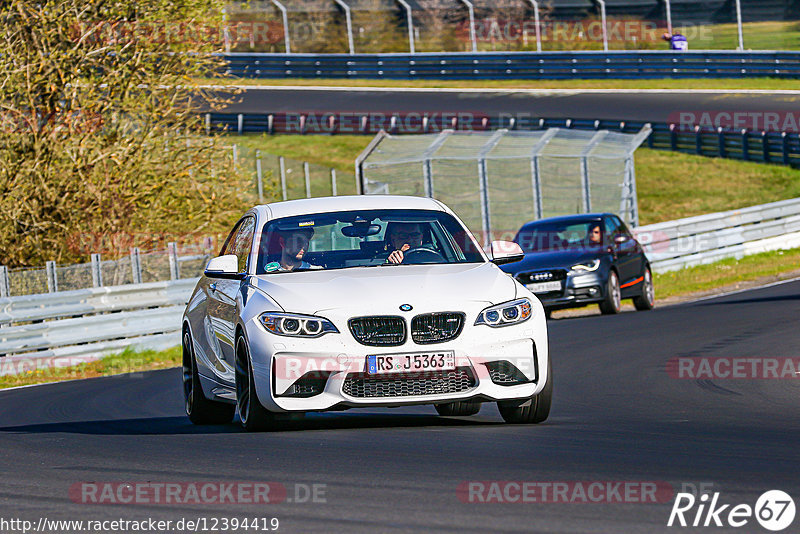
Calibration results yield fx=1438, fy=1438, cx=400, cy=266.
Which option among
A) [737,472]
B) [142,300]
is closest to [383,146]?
[142,300]

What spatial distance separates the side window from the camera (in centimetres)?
1003

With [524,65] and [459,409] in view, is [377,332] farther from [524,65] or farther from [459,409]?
[524,65]

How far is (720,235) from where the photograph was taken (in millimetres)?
28672

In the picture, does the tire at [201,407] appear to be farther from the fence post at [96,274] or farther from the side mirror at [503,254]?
the fence post at [96,274]

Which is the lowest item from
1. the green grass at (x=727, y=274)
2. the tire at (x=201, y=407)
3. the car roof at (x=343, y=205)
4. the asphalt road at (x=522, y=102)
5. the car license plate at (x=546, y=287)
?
the green grass at (x=727, y=274)

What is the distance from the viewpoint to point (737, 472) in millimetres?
6758

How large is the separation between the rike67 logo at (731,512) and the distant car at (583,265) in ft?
49.1

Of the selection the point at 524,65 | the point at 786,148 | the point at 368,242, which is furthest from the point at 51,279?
the point at 524,65

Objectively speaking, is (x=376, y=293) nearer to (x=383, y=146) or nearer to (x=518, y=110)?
(x=383, y=146)

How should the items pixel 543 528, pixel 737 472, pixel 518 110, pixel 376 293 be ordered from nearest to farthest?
pixel 543 528
pixel 737 472
pixel 376 293
pixel 518 110

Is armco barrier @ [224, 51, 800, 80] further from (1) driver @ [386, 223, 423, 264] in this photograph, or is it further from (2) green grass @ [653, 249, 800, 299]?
(1) driver @ [386, 223, 423, 264]

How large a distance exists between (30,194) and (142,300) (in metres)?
4.19

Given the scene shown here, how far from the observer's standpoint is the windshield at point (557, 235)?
22.0 meters

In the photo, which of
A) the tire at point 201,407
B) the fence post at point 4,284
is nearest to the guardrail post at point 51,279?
the fence post at point 4,284
